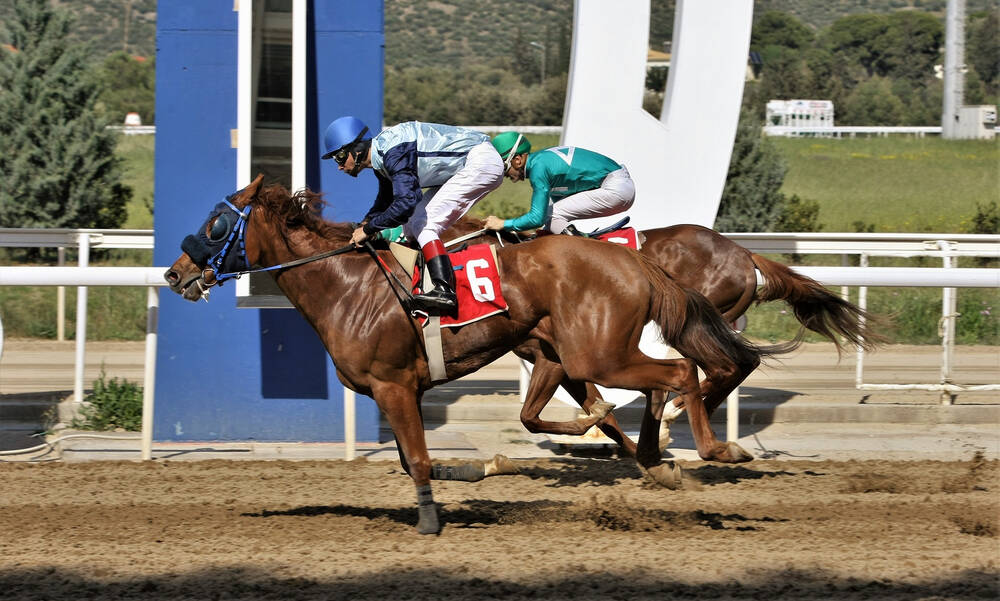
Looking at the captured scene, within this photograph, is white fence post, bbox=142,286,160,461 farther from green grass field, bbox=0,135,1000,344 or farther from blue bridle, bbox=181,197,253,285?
green grass field, bbox=0,135,1000,344

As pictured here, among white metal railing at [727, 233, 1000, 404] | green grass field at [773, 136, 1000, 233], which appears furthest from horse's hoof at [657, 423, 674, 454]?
green grass field at [773, 136, 1000, 233]

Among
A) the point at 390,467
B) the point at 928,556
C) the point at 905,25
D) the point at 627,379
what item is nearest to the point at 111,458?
the point at 390,467

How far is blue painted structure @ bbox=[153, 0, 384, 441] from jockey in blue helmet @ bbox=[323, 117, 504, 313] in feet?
5.65

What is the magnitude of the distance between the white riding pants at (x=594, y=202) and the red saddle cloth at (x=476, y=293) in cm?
115

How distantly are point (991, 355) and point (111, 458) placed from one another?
7.52 metres

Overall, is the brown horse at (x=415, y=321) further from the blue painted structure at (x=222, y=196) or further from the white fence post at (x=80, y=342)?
the white fence post at (x=80, y=342)

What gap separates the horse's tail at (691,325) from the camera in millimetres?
4750

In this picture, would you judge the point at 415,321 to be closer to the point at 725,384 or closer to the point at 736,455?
the point at 736,455

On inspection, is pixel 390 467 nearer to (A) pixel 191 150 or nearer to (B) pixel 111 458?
(B) pixel 111 458

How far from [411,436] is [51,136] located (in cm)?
1339

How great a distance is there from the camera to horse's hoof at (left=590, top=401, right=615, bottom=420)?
5.17 meters

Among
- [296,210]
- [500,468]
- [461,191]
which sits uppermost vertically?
[461,191]

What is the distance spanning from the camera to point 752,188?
18.6 meters

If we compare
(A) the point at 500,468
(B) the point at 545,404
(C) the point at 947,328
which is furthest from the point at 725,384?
(C) the point at 947,328
